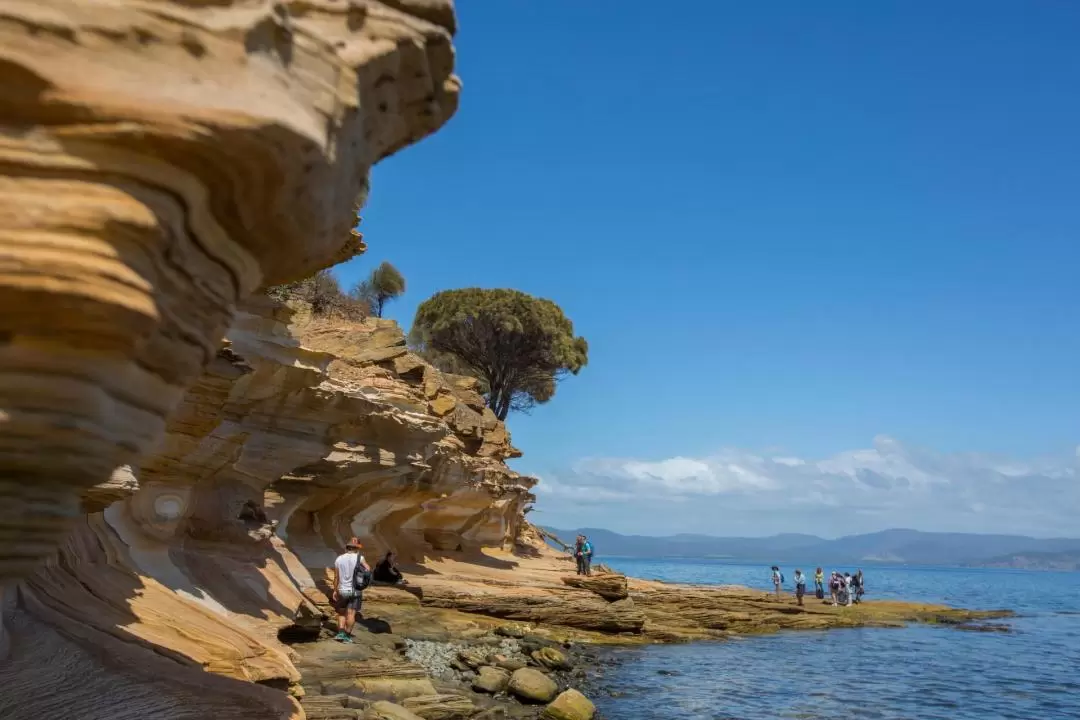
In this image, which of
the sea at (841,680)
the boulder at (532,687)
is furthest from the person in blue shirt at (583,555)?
the boulder at (532,687)

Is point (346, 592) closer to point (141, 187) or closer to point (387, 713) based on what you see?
point (387, 713)

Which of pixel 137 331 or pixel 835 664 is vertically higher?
pixel 137 331

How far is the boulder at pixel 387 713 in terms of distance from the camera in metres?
9.72

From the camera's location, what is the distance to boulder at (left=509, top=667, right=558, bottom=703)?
14.3 metres

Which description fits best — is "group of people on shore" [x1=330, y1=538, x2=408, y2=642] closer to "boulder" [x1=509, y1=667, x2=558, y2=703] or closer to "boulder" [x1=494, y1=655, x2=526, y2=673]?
"boulder" [x1=509, y1=667, x2=558, y2=703]

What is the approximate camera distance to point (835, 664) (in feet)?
78.7

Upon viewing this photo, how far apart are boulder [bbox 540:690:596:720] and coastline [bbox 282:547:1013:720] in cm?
42

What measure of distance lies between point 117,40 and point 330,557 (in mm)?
17974

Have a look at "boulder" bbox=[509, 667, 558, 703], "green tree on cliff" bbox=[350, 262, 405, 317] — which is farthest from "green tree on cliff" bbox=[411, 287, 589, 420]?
"boulder" bbox=[509, 667, 558, 703]

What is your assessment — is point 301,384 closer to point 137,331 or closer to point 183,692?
point 183,692

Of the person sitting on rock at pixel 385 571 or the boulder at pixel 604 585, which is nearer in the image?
the person sitting on rock at pixel 385 571

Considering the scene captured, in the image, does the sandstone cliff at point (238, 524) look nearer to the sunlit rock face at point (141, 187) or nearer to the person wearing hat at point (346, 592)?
the person wearing hat at point (346, 592)

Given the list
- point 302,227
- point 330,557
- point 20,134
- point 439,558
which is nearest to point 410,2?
point 302,227

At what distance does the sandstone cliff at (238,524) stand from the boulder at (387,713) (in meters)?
1.14
